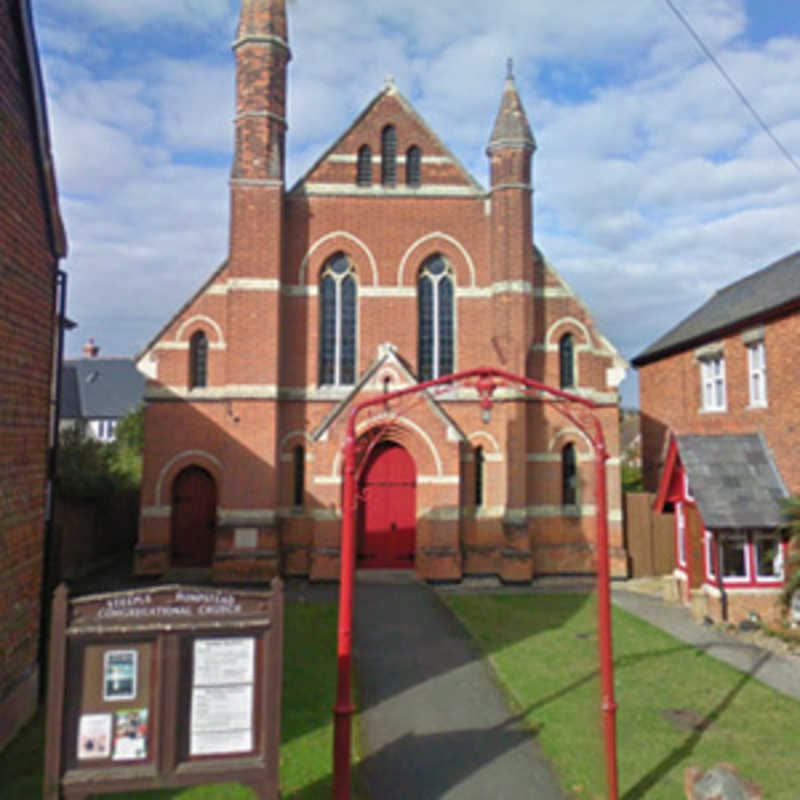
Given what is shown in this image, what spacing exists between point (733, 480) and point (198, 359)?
1378 centimetres

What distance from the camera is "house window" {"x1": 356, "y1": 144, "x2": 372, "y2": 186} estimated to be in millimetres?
20156

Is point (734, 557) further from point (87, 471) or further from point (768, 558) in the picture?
point (87, 471)

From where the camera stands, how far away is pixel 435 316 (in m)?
19.9

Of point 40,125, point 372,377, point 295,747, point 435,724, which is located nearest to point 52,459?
point 40,125

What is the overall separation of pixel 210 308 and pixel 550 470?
10512 millimetres

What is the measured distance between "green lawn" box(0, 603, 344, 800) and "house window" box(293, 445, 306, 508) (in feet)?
23.5

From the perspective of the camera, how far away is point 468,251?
19.9 m

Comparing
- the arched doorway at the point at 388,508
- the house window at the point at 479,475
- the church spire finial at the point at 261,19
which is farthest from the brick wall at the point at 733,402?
the church spire finial at the point at 261,19

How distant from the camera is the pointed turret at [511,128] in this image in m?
19.5

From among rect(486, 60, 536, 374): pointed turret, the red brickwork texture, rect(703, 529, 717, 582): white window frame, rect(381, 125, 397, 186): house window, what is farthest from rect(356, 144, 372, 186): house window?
rect(703, 529, 717, 582): white window frame

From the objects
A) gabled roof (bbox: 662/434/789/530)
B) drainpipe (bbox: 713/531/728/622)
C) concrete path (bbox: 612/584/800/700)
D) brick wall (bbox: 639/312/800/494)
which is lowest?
concrete path (bbox: 612/584/800/700)

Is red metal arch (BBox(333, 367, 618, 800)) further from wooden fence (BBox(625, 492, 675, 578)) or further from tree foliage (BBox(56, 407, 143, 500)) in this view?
wooden fence (BBox(625, 492, 675, 578))

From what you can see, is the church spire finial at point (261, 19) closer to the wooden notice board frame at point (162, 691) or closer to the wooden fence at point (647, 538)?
the wooden fence at point (647, 538)

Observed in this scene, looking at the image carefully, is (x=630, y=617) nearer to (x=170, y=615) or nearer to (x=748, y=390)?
(x=748, y=390)
